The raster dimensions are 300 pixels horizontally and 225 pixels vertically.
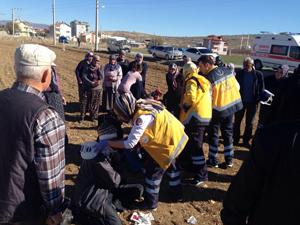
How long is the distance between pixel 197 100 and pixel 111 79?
3.71 m

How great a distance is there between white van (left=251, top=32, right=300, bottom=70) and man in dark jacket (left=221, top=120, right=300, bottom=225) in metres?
18.9

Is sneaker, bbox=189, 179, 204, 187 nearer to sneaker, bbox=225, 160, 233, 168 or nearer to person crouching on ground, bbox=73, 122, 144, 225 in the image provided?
sneaker, bbox=225, 160, 233, 168

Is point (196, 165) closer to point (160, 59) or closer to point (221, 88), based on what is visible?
point (221, 88)

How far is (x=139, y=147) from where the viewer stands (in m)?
4.65

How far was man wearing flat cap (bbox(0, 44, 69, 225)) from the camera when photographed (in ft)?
5.22

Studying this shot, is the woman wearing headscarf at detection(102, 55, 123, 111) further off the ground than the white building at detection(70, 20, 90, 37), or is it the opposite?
the white building at detection(70, 20, 90, 37)

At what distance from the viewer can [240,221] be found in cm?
144

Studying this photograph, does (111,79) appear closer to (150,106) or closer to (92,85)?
(92,85)

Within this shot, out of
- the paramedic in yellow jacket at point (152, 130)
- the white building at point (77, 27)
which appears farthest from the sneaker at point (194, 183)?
the white building at point (77, 27)

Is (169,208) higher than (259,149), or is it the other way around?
(259,149)

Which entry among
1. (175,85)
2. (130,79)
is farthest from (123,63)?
(175,85)

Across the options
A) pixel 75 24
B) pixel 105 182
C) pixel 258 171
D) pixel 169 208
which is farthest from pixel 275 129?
pixel 75 24

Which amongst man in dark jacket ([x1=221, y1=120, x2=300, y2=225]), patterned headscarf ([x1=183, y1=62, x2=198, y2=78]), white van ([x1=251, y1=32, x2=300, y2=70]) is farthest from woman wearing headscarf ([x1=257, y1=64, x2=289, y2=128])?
white van ([x1=251, y1=32, x2=300, y2=70])

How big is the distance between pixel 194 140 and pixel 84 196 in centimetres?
188
